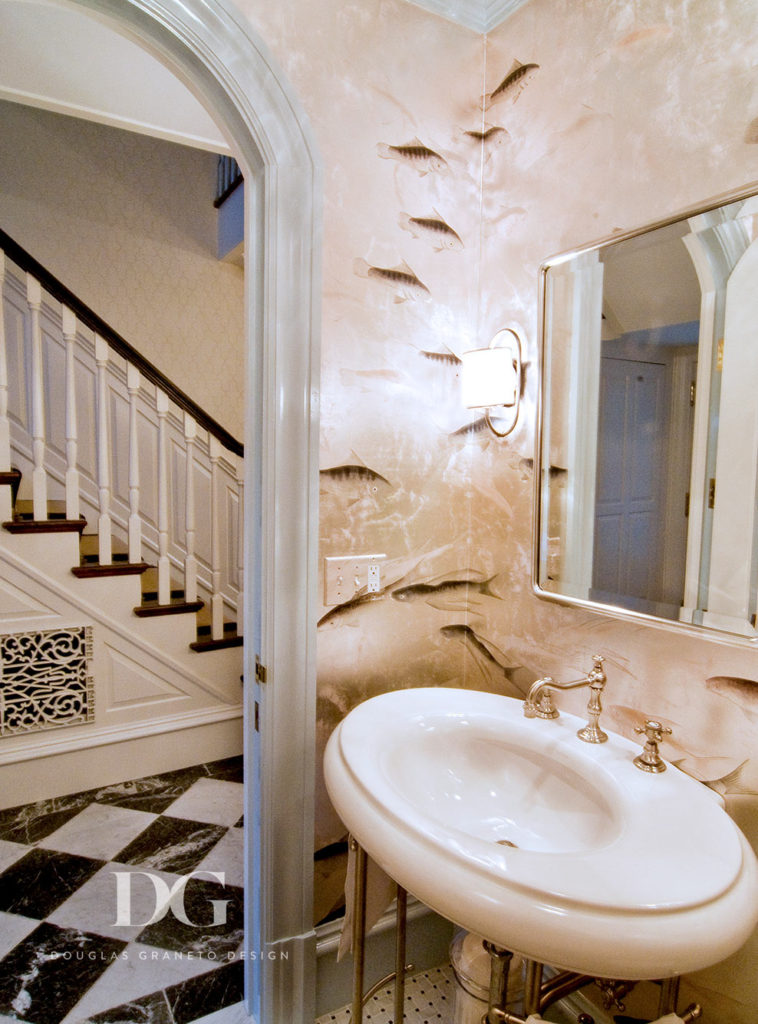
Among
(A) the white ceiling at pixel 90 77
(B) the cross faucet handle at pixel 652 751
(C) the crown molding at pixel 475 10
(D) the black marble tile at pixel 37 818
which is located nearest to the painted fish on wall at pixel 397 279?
(C) the crown molding at pixel 475 10

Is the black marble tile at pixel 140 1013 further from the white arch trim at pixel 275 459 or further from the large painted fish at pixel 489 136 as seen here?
the large painted fish at pixel 489 136

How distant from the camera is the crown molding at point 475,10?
4.61 feet

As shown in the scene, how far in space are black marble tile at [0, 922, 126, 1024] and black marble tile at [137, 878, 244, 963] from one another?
0.12 m

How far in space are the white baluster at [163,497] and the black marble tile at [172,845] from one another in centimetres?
96

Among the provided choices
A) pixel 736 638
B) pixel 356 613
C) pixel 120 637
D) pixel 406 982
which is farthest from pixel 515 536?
pixel 120 637

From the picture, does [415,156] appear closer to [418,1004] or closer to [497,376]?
[497,376]

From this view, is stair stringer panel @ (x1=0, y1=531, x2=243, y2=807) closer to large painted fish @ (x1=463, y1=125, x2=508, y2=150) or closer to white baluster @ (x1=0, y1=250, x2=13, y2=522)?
white baluster @ (x1=0, y1=250, x2=13, y2=522)

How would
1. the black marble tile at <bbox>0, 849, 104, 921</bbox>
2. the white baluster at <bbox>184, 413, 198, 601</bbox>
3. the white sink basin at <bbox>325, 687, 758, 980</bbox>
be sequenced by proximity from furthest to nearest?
the white baluster at <bbox>184, 413, 198, 601</bbox>, the black marble tile at <bbox>0, 849, 104, 921</bbox>, the white sink basin at <bbox>325, 687, 758, 980</bbox>

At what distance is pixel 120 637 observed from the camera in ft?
8.40

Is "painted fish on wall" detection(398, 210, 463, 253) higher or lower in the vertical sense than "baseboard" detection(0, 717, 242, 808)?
higher

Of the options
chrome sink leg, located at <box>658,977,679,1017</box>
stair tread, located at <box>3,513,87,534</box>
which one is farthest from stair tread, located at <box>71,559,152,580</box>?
chrome sink leg, located at <box>658,977,679,1017</box>

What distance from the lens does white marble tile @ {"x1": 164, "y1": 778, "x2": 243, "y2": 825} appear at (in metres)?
2.34

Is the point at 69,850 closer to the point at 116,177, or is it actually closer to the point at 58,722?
the point at 58,722

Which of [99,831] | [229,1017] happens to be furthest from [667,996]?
[99,831]
